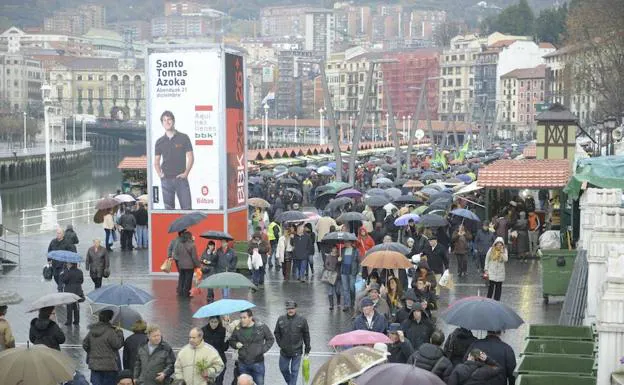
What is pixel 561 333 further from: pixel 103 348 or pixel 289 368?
pixel 103 348

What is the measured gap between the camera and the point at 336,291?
18594 millimetres

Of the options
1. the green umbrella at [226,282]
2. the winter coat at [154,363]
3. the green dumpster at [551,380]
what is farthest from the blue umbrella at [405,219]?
the green dumpster at [551,380]

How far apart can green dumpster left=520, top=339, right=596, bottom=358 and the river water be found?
36.5m

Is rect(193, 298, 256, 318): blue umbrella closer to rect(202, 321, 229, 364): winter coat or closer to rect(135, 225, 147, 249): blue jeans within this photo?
rect(202, 321, 229, 364): winter coat

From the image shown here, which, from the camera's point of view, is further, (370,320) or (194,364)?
(370,320)

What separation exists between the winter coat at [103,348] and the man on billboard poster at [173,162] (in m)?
10.9

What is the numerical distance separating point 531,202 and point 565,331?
16.4 meters

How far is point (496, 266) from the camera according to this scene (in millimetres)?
18359

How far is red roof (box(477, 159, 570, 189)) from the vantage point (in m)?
25.4

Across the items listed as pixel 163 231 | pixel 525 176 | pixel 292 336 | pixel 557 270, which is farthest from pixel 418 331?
pixel 525 176

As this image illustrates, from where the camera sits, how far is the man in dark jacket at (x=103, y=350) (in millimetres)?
12234

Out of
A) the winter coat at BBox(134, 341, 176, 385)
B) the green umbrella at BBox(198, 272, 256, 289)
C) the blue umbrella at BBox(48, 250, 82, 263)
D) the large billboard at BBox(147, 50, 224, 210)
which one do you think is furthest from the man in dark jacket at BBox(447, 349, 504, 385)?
the large billboard at BBox(147, 50, 224, 210)

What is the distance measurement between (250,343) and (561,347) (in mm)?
2652

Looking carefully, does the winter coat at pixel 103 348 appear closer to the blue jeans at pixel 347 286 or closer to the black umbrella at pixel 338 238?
the blue jeans at pixel 347 286
